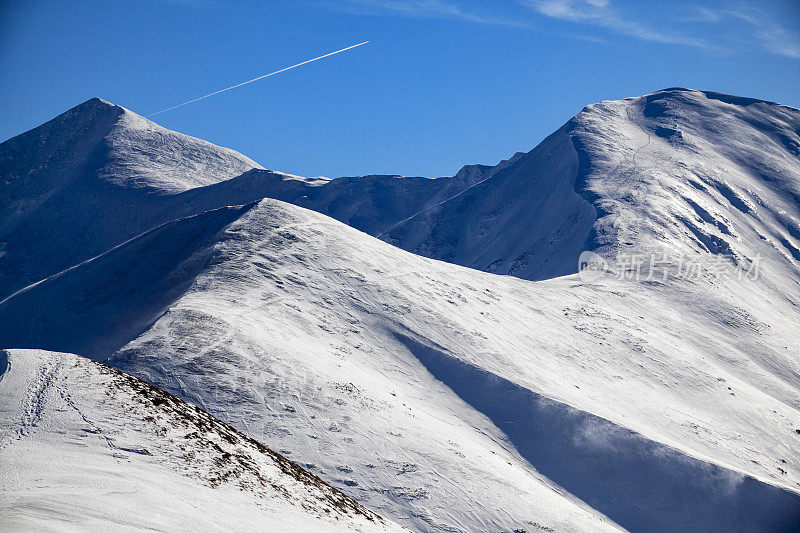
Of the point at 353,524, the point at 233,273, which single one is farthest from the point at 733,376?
the point at 353,524

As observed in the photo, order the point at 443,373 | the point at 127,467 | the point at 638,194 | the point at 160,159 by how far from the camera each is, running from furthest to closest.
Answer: the point at 160,159
the point at 638,194
the point at 443,373
the point at 127,467

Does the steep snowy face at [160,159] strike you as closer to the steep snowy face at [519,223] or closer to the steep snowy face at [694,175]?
the steep snowy face at [519,223]

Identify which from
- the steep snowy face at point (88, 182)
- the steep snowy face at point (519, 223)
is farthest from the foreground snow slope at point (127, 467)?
the steep snowy face at point (88, 182)

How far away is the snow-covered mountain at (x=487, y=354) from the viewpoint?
21062 mm

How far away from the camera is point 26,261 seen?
81438mm

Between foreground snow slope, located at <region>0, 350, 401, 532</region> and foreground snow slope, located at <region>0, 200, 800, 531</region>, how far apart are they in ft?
18.9

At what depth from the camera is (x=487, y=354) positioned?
97.7 feet

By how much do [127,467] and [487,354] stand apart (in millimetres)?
20112

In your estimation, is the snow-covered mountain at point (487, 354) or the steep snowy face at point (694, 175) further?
the steep snowy face at point (694, 175)

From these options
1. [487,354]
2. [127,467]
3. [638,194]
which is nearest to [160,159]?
[638,194]

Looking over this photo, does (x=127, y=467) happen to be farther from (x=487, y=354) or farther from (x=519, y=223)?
(x=519, y=223)

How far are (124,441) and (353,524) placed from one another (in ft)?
15.4

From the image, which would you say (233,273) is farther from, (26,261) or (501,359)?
(26,261)

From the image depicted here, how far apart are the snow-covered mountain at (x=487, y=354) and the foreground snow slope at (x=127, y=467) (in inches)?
56.2
